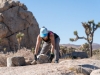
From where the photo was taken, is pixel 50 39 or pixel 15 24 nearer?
pixel 50 39

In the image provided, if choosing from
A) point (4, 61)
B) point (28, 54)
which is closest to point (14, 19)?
point (28, 54)

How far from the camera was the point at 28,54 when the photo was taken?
563 inches

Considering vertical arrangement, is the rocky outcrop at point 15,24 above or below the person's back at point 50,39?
above

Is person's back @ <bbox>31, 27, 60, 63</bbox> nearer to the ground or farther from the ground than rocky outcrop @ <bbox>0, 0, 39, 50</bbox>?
nearer to the ground

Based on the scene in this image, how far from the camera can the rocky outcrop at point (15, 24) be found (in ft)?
130

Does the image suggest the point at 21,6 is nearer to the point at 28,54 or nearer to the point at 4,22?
the point at 4,22

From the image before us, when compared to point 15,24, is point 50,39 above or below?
below

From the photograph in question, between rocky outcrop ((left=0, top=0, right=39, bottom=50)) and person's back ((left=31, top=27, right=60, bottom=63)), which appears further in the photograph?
rocky outcrop ((left=0, top=0, right=39, bottom=50))

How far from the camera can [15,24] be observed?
40.7 m

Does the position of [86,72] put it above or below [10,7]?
below

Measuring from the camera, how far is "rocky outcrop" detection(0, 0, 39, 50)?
130ft

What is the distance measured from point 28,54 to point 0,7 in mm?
28650

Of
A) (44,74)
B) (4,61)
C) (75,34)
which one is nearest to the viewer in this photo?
(44,74)

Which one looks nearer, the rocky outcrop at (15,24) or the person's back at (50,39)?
the person's back at (50,39)
